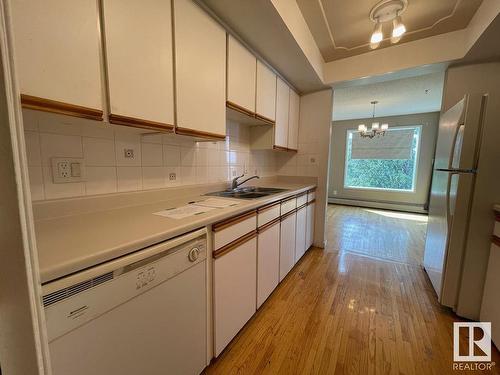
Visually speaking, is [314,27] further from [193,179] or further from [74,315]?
[74,315]

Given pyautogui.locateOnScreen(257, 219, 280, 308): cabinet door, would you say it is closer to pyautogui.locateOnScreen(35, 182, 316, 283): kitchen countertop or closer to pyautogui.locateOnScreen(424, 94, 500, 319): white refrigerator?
pyautogui.locateOnScreen(35, 182, 316, 283): kitchen countertop

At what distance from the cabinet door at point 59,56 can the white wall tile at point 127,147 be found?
39cm

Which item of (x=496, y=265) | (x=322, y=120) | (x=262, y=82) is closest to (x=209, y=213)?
(x=262, y=82)

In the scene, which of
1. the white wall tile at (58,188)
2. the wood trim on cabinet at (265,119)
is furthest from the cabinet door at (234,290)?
the wood trim on cabinet at (265,119)

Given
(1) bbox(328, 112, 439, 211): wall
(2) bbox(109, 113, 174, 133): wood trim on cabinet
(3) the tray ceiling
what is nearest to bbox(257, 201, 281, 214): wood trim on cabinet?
(2) bbox(109, 113, 174, 133): wood trim on cabinet

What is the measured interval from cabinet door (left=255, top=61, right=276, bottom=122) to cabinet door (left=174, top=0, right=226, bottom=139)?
1.73ft

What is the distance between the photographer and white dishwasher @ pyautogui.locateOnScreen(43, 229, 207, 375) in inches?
22.1

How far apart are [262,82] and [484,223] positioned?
210cm

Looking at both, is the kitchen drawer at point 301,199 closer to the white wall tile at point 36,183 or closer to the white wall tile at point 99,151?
the white wall tile at point 99,151

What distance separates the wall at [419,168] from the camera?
4770mm

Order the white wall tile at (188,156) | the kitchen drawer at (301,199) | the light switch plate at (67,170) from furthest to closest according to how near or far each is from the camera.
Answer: the kitchen drawer at (301,199) → the white wall tile at (188,156) → the light switch plate at (67,170)

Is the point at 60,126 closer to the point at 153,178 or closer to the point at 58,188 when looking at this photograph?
the point at 58,188

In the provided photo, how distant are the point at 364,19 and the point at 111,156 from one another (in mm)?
2363

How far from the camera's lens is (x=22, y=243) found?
36 centimetres
